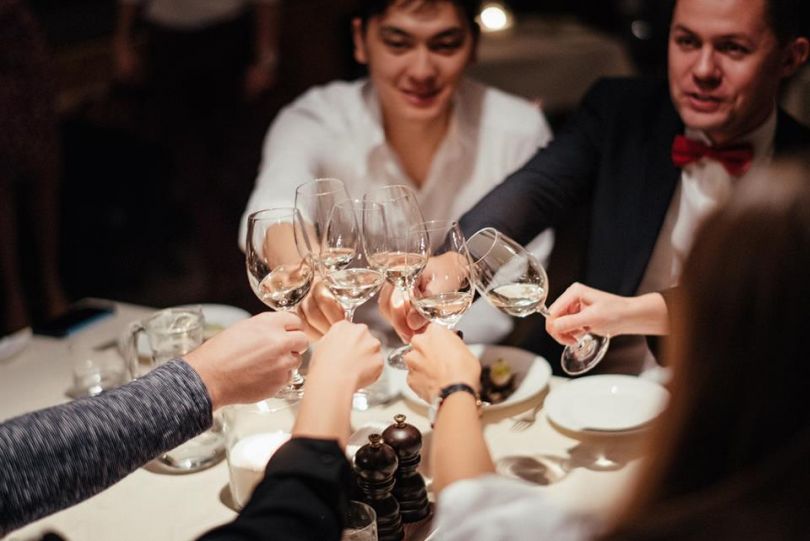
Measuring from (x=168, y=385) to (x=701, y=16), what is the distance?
137cm

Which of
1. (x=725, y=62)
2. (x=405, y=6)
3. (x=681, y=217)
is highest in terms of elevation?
(x=405, y=6)

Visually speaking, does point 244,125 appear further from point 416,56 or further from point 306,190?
point 306,190

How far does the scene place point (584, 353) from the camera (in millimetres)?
1618

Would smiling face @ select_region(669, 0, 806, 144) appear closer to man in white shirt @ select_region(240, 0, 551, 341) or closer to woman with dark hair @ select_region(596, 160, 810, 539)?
man in white shirt @ select_region(240, 0, 551, 341)

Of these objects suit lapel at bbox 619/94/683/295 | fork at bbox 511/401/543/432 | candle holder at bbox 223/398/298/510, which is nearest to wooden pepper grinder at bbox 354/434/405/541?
candle holder at bbox 223/398/298/510

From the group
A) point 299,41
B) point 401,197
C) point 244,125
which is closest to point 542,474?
point 401,197

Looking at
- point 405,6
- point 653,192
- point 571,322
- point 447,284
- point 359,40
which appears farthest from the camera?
point 359,40

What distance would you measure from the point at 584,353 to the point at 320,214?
0.53 metres

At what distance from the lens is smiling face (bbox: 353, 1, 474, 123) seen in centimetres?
236

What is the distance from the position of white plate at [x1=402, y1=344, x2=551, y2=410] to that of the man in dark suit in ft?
1.06

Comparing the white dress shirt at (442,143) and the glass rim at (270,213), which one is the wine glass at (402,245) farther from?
the white dress shirt at (442,143)

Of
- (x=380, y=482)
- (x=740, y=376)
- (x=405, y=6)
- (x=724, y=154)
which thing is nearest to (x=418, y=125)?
(x=405, y=6)

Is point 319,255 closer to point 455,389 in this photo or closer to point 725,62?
point 455,389

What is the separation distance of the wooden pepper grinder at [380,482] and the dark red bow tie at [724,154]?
1.17 m
